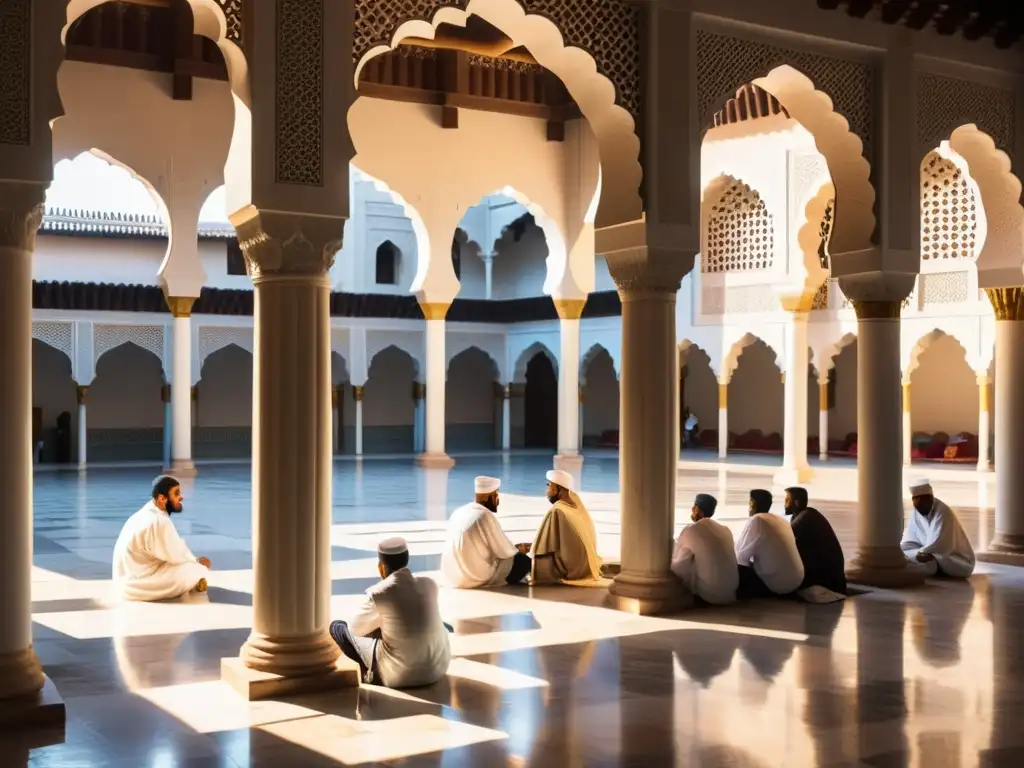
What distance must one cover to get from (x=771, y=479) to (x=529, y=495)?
4330 millimetres

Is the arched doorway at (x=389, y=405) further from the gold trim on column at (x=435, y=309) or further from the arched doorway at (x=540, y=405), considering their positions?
the gold trim on column at (x=435, y=309)

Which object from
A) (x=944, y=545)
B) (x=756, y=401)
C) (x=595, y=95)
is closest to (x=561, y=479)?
(x=595, y=95)

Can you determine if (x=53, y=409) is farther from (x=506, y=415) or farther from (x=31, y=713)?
(x=31, y=713)

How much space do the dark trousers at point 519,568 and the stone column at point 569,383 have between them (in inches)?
341

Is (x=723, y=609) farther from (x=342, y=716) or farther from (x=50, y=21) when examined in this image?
(x=50, y=21)

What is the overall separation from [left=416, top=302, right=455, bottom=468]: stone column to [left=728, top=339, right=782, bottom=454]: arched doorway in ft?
29.8

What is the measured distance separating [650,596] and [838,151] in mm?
3215

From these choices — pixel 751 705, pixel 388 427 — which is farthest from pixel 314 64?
pixel 388 427

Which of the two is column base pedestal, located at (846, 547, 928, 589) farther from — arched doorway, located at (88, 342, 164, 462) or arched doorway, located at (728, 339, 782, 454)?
arched doorway, located at (88, 342, 164, 462)

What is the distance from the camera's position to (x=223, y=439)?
2297 cm

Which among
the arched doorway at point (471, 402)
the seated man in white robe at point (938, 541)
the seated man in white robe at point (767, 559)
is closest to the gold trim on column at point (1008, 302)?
the seated man in white robe at point (938, 541)

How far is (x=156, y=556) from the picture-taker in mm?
6820

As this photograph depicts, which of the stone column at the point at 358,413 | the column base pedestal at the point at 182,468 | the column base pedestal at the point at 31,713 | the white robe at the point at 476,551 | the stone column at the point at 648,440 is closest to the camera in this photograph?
the column base pedestal at the point at 31,713

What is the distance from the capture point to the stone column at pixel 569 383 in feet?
53.4
